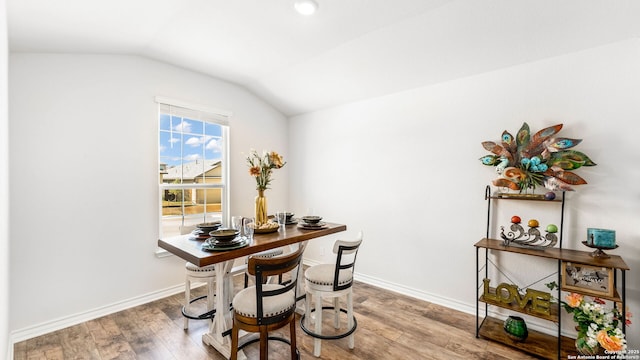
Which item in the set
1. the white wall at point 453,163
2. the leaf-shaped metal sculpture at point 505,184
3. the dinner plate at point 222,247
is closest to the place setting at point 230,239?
the dinner plate at point 222,247

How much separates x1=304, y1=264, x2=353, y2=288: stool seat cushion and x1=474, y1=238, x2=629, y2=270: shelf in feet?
4.04

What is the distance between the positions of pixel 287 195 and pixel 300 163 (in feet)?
1.98

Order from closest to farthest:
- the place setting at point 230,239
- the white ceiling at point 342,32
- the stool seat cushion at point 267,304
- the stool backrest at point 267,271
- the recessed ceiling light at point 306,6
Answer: the stool backrest at point 267,271, the stool seat cushion at point 267,304, the place setting at point 230,239, the white ceiling at point 342,32, the recessed ceiling light at point 306,6

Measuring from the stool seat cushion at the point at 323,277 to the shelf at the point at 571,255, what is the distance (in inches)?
48.5

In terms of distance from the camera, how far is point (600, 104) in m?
2.31

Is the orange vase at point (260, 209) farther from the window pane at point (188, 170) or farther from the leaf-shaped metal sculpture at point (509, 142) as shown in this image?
the leaf-shaped metal sculpture at point (509, 142)

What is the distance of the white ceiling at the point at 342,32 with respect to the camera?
2.09 m

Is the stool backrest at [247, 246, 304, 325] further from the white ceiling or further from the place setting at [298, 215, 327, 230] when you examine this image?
the white ceiling

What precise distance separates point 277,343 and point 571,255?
97.2 inches

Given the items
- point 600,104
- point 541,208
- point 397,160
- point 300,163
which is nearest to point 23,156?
point 300,163

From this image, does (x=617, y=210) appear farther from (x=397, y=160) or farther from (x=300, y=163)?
(x=300, y=163)

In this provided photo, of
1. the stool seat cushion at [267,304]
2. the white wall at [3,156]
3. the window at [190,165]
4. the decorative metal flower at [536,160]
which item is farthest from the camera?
the window at [190,165]

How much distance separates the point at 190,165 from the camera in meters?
3.64

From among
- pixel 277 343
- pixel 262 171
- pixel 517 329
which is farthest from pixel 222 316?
pixel 517 329
